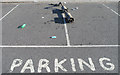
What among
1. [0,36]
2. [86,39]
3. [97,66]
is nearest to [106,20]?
[86,39]

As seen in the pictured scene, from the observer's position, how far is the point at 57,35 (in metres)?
7.48

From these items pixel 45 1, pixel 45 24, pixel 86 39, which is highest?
pixel 45 1

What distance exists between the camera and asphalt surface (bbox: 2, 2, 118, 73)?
5.63m

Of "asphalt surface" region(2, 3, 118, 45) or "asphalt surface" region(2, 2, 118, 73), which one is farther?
"asphalt surface" region(2, 3, 118, 45)

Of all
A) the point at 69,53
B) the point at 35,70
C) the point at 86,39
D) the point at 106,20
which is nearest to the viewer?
the point at 35,70

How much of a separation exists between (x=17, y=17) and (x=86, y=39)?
6657 millimetres

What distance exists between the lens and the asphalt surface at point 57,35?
5.63m

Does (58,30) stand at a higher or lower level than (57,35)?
higher

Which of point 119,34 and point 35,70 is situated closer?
point 35,70

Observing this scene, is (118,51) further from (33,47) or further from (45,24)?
(45,24)

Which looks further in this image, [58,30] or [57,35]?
[58,30]

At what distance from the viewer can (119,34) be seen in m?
7.55

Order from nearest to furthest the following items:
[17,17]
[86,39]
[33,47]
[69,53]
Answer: [69,53] < [33,47] < [86,39] < [17,17]

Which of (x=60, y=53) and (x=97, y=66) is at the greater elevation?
(x=60, y=53)
